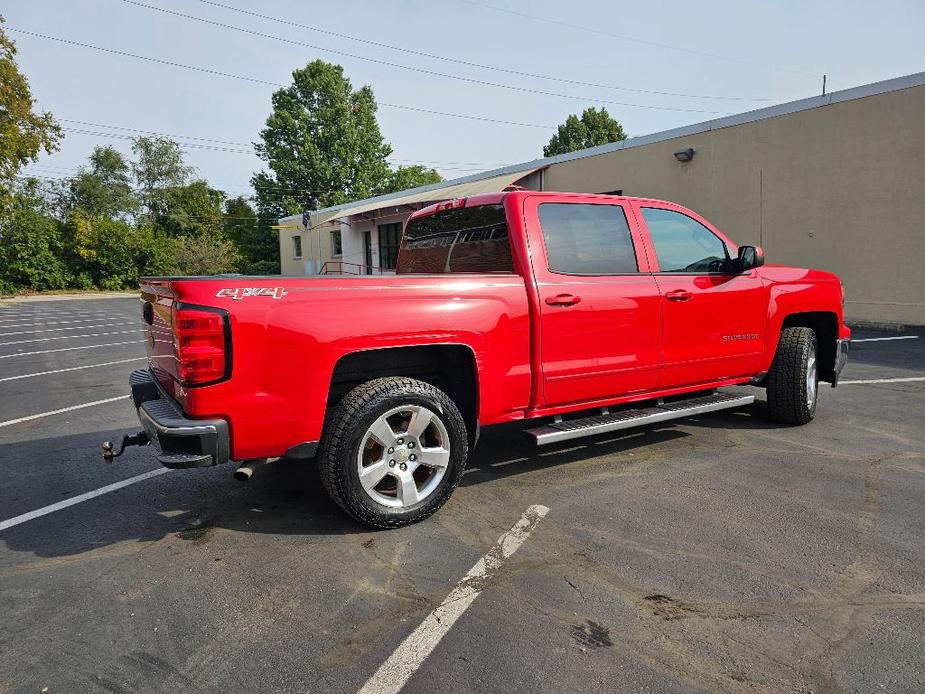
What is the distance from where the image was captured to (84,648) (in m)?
2.44

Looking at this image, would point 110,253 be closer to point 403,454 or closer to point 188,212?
point 188,212

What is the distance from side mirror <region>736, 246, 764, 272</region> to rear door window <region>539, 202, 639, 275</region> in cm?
99

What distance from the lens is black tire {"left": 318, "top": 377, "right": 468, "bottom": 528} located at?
10.8 feet

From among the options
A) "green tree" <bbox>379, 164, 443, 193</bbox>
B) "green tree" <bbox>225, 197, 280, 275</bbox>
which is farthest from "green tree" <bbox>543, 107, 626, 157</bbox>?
"green tree" <bbox>225, 197, 280, 275</bbox>

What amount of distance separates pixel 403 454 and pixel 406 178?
55197mm

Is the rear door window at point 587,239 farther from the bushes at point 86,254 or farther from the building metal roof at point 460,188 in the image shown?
the bushes at point 86,254

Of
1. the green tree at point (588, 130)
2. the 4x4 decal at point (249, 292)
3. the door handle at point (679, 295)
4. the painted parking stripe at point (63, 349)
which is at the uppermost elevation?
the green tree at point (588, 130)

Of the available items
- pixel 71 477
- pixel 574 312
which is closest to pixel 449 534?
pixel 574 312

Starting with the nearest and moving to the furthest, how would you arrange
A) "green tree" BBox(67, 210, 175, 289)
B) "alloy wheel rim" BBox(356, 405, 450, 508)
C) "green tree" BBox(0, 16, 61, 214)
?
"alloy wheel rim" BBox(356, 405, 450, 508) → "green tree" BBox(0, 16, 61, 214) → "green tree" BBox(67, 210, 175, 289)

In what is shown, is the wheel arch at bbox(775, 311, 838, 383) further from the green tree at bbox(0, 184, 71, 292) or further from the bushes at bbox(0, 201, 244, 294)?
the green tree at bbox(0, 184, 71, 292)

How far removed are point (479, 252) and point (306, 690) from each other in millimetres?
2974

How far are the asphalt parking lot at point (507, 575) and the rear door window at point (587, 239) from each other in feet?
4.77

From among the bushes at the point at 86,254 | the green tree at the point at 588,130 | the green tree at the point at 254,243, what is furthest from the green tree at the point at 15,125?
the green tree at the point at 588,130

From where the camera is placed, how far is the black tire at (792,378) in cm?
531
